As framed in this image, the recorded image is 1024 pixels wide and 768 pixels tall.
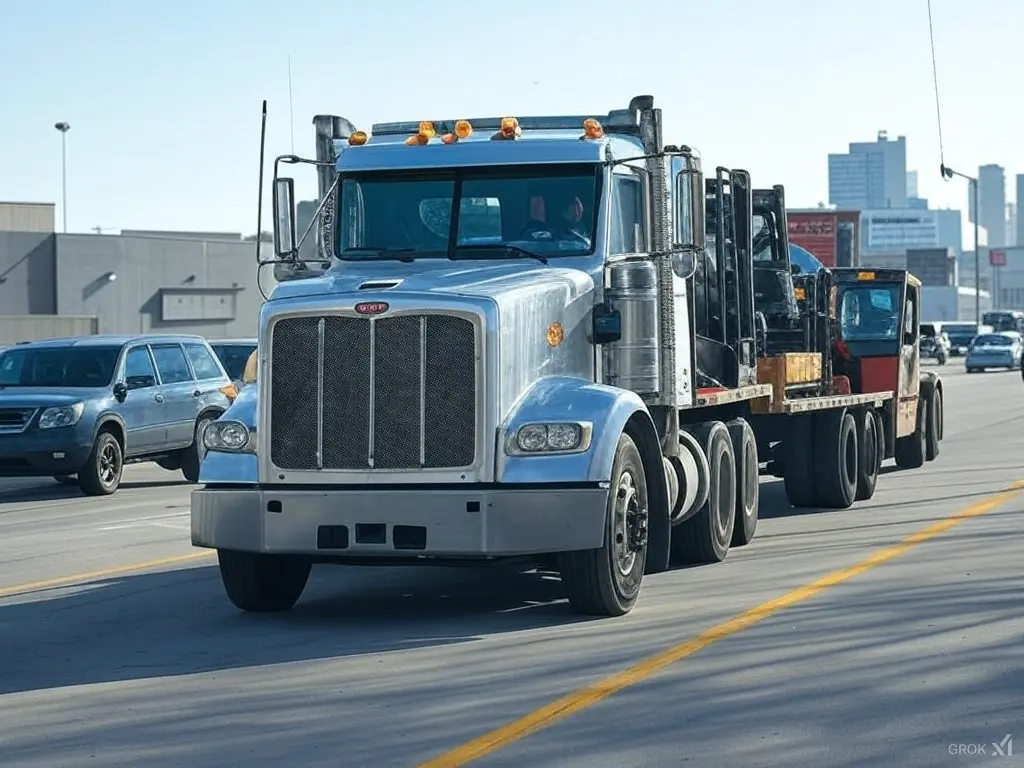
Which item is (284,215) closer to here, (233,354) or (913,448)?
(913,448)

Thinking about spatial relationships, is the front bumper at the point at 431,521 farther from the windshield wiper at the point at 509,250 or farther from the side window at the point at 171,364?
the side window at the point at 171,364

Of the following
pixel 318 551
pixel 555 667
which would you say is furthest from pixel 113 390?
pixel 555 667

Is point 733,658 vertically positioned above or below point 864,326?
below

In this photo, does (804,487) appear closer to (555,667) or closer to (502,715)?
(555,667)

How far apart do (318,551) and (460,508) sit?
871mm

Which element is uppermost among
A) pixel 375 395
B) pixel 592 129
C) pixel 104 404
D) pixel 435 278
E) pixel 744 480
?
pixel 592 129

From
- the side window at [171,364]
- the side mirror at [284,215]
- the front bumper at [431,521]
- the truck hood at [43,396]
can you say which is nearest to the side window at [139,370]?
the side window at [171,364]

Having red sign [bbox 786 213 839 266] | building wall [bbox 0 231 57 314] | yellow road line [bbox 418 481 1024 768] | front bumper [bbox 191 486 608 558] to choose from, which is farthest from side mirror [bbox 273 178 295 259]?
building wall [bbox 0 231 57 314]

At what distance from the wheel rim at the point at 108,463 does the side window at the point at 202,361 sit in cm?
224

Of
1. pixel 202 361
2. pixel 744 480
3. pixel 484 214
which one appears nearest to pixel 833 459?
pixel 744 480

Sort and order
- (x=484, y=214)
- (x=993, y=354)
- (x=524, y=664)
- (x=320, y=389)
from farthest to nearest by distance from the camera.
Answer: (x=993, y=354) < (x=484, y=214) < (x=320, y=389) < (x=524, y=664)

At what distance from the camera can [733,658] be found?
30.6ft

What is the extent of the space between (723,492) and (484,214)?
341cm

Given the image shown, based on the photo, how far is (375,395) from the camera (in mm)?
10359
